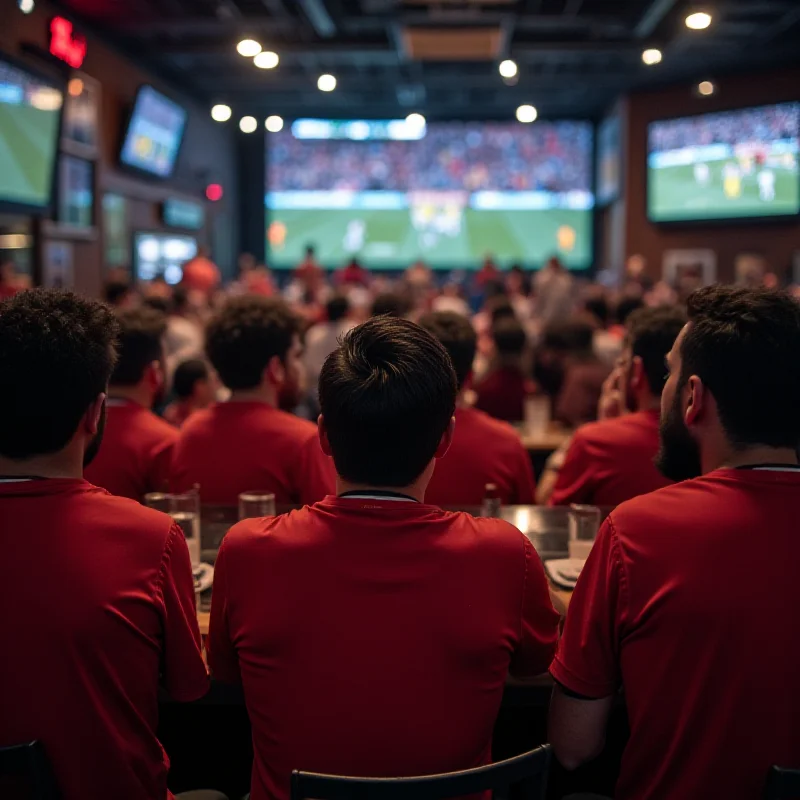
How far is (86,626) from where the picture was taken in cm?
127

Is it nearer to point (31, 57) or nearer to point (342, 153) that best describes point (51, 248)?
point (31, 57)

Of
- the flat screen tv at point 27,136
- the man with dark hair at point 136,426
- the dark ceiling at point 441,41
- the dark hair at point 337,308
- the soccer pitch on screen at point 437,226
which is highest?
the dark ceiling at point 441,41

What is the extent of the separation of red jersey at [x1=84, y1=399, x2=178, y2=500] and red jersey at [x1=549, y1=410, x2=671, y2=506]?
1202 millimetres

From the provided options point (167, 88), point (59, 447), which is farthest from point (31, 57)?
point (59, 447)

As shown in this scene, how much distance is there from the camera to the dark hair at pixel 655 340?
8.55 feet

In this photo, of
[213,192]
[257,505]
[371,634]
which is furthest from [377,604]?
[213,192]

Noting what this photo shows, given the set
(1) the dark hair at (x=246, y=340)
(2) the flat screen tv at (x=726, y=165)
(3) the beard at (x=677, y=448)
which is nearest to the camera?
(3) the beard at (x=677, y=448)

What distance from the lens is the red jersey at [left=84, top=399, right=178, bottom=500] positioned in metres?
2.59

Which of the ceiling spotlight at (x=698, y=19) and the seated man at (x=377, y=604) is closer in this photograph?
the seated man at (x=377, y=604)

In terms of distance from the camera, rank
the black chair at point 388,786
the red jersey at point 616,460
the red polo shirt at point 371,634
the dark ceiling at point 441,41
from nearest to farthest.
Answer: the black chair at point 388,786 → the red polo shirt at point 371,634 → the red jersey at point 616,460 → the dark ceiling at point 441,41

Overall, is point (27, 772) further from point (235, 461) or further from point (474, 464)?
point (474, 464)

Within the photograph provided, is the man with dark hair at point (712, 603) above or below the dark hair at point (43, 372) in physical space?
below

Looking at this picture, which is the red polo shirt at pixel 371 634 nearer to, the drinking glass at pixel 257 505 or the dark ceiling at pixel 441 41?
the drinking glass at pixel 257 505

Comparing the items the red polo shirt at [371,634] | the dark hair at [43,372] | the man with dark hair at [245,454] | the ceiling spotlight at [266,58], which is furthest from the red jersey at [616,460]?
the ceiling spotlight at [266,58]
